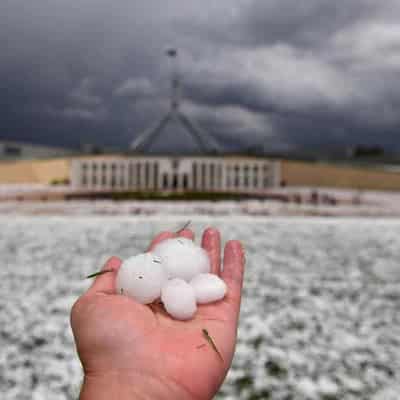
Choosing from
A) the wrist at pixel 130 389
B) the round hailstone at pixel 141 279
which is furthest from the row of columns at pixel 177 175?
the wrist at pixel 130 389

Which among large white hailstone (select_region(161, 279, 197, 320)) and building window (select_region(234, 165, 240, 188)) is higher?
building window (select_region(234, 165, 240, 188))

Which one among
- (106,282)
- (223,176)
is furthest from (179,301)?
(223,176)

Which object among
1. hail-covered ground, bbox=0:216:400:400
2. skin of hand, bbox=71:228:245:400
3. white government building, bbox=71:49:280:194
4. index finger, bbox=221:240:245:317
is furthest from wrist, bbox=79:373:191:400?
white government building, bbox=71:49:280:194

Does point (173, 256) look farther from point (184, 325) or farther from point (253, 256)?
point (253, 256)

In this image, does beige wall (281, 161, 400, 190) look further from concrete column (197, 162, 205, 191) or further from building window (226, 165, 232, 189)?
concrete column (197, 162, 205, 191)

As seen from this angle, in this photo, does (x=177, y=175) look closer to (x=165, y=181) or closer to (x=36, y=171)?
(x=165, y=181)

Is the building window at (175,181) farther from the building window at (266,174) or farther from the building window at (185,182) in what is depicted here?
the building window at (266,174)

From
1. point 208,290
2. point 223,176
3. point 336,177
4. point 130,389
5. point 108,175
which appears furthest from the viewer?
point 336,177
